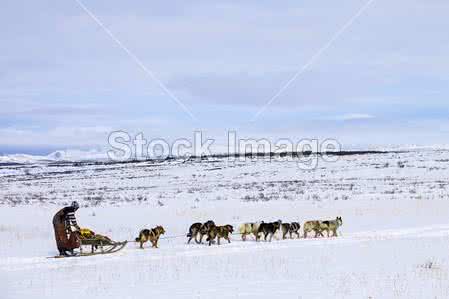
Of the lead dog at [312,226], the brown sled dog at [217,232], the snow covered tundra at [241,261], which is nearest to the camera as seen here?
the snow covered tundra at [241,261]

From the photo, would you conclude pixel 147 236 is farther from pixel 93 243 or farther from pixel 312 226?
pixel 312 226

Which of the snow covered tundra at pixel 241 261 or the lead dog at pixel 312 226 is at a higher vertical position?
the lead dog at pixel 312 226

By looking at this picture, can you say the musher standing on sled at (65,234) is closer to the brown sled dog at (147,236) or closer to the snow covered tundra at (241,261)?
the snow covered tundra at (241,261)


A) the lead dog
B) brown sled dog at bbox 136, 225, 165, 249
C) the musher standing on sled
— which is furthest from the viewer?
the lead dog

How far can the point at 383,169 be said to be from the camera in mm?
62406

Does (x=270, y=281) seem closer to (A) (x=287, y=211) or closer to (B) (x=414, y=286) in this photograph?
(B) (x=414, y=286)

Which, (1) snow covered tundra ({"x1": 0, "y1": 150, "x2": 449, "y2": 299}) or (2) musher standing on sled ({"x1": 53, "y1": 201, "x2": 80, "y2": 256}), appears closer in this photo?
(1) snow covered tundra ({"x1": 0, "y1": 150, "x2": 449, "y2": 299})

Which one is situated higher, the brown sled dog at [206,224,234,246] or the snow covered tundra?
the brown sled dog at [206,224,234,246]

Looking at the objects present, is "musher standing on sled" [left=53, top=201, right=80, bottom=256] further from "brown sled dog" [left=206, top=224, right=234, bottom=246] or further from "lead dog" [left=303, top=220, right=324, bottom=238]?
"lead dog" [left=303, top=220, right=324, bottom=238]

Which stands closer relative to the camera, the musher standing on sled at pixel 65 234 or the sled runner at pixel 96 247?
the musher standing on sled at pixel 65 234

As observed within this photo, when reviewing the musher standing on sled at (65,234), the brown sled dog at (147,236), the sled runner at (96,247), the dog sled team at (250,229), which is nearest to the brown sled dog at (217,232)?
the dog sled team at (250,229)

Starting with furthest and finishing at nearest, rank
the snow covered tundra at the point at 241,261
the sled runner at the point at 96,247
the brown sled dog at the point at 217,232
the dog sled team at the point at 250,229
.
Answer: the dog sled team at the point at 250,229 → the brown sled dog at the point at 217,232 → the sled runner at the point at 96,247 → the snow covered tundra at the point at 241,261

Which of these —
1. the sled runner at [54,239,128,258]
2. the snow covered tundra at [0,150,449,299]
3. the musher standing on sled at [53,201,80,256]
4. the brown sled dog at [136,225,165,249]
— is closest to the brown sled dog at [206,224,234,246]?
the snow covered tundra at [0,150,449,299]

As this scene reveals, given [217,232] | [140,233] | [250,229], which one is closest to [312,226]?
[250,229]
